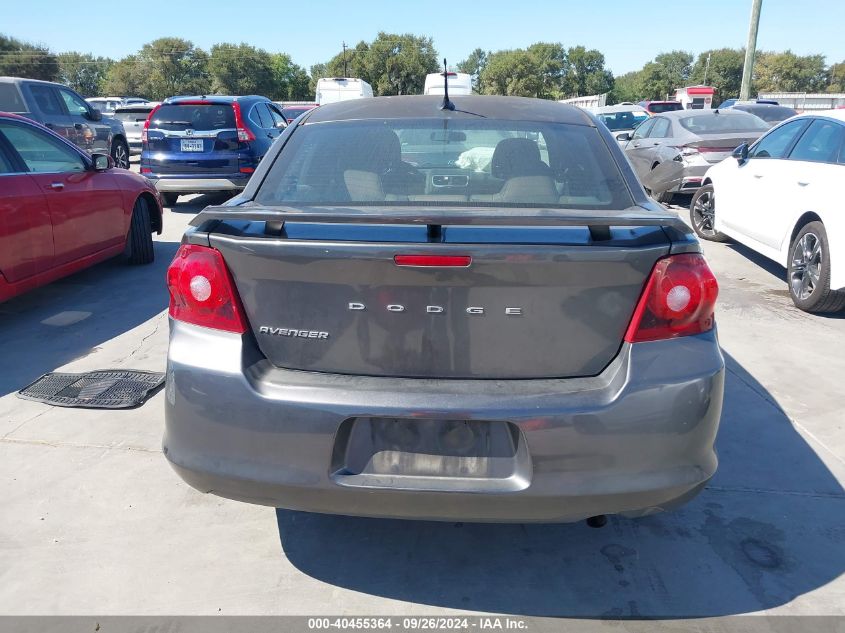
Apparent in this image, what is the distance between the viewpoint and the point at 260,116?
426 inches

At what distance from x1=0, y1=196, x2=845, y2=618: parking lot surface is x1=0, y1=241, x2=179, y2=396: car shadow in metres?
0.88

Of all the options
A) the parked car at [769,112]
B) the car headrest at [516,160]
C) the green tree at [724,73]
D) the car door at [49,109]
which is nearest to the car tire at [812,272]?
the car headrest at [516,160]

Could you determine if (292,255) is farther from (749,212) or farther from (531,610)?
(749,212)

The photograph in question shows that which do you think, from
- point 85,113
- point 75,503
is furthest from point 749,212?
point 85,113

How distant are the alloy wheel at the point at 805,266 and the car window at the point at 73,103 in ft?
42.1

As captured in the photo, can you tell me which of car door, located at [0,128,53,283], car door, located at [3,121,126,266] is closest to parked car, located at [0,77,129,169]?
car door, located at [3,121,126,266]

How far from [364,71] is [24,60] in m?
44.0

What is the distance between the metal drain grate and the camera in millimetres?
3949

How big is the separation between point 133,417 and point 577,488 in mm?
2711

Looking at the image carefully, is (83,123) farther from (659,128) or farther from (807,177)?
(807,177)

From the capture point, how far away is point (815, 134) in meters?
6.04

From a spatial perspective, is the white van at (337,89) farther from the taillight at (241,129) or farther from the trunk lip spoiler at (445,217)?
the trunk lip spoiler at (445,217)

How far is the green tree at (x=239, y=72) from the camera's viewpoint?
90062mm

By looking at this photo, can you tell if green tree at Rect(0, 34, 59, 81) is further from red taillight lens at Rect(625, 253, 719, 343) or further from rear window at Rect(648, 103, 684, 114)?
red taillight lens at Rect(625, 253, 719, 343)
